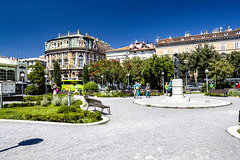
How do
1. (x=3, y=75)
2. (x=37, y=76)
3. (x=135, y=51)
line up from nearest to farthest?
(x=37, y=76) < (x=3, y=75) < (x=135, y=51)

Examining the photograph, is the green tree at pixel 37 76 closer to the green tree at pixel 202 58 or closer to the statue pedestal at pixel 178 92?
the statue pedestal at pixel 178 92

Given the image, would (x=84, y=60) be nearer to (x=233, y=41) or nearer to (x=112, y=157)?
(x=233, y=41)

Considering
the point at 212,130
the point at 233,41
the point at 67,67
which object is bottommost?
the point at 212,130

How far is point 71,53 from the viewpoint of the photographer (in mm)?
54062

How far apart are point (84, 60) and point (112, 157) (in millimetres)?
53162

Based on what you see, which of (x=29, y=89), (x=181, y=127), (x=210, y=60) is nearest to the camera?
(x=181, y=127)

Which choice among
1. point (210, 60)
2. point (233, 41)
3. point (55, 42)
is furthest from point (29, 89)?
point (233, 41)

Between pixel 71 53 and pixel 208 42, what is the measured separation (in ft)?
136

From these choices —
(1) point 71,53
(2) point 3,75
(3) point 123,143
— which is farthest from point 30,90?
(1) point 71,53

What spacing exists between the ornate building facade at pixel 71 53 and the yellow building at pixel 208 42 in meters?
23.0

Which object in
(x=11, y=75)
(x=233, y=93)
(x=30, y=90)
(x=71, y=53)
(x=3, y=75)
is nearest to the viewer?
(x=233, y=93)

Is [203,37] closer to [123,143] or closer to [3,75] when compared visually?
[3,75]

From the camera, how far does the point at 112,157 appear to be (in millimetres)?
3463

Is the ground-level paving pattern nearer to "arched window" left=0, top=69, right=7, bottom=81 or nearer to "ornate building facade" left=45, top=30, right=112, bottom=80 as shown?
"arched window" left=0, top=69, right=7, bottom=81
